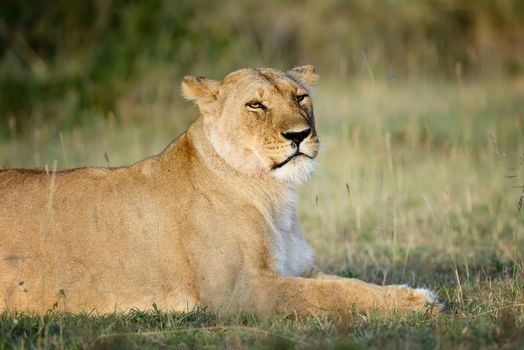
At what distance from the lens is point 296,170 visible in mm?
5188

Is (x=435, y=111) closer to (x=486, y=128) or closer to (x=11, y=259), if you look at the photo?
(x=486, y=128)

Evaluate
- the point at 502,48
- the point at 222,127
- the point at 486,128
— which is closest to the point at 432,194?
the point at 486,128

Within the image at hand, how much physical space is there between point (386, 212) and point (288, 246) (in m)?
3.09

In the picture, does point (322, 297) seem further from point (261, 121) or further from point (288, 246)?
point (261, 121)

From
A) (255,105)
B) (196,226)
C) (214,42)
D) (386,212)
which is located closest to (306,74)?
(255,105)

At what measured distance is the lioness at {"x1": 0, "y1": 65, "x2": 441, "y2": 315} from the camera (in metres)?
4.93

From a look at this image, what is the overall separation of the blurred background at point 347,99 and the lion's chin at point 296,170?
4.01 feet

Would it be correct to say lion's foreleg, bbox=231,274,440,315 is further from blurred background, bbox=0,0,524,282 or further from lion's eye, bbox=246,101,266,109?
blurred background, bbox=0,0,524,282

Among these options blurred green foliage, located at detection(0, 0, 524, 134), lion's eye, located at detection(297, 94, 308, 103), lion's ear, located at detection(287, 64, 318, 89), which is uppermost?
blurred green foliage, located at detection(0, 0, 524, 134)

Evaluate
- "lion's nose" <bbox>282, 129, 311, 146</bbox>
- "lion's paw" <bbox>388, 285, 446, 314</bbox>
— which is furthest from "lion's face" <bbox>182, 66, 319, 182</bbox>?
"lion's paw" <bbox>388, 285, 446, 314</bbox>

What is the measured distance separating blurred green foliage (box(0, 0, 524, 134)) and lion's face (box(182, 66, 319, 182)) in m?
4.94

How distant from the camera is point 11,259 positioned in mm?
5051

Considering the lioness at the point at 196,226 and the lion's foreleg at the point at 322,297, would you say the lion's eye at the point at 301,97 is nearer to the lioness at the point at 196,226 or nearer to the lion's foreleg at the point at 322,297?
the lioness at the point at 196,226

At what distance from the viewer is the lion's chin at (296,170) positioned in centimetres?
516
